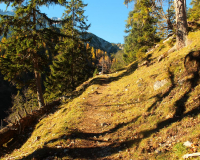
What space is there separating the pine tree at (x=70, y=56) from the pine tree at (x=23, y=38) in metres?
5.62

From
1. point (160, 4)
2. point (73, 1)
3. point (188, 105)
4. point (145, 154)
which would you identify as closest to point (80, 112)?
point (145, 154)

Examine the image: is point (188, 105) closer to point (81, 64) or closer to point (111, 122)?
point (111, 122)

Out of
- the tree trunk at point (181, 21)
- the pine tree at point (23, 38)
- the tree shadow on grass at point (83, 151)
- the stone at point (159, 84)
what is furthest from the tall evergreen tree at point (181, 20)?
the pine tree at point (23, 38)

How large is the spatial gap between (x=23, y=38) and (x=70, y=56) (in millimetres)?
8102

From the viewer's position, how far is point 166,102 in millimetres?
6195

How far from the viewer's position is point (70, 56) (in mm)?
19594

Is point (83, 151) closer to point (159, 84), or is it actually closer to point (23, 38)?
point (159, 84)

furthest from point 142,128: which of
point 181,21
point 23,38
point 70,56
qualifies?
point 70,56

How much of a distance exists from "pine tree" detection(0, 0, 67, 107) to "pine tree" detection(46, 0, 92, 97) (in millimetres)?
5621

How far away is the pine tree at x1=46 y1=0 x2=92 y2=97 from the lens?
1900 centimetres

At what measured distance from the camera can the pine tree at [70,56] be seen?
19.0 meters

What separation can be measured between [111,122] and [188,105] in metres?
3.68

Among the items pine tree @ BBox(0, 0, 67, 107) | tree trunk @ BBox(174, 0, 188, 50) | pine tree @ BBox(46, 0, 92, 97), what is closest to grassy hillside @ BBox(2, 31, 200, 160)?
tree trunk @ BBox(174, 0, 188, 50)

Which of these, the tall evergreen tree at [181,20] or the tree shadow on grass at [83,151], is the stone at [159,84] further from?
the tree shadow on grass at [83,151]
